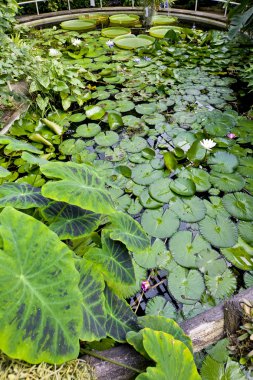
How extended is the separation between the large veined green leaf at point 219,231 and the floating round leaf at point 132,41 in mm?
3980

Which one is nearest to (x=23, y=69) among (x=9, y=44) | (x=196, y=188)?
(x=9, y=44)

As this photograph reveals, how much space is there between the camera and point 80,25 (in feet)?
19.3

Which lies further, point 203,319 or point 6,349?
point 203,319

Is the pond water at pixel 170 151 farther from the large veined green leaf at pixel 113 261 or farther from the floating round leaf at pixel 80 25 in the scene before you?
the floating round leaf at pixel 80 25

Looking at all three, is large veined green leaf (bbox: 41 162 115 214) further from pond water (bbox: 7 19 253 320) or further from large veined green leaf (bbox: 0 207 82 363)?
pond water (bbox: 7 19 253 320)

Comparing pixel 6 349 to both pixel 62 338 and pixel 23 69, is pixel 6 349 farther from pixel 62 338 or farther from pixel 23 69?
pixel 23 69

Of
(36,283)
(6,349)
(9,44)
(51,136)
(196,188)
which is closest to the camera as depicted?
(6,349)

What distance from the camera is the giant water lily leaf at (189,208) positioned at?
1.91 metres

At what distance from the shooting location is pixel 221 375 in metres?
1.16

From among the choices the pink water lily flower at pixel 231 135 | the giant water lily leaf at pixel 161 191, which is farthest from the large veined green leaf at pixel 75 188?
the pink water lily flower at pixel 231 135

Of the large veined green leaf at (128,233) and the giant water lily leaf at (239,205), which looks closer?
the large veined green leaf at (128,233)

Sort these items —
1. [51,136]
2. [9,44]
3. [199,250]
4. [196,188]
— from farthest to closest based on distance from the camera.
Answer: [9,44] < [51,136] < [196,188] < [199,250]

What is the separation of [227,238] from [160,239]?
A: 1.46ft

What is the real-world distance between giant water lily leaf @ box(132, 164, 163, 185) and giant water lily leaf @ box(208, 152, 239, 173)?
47 centimetres
